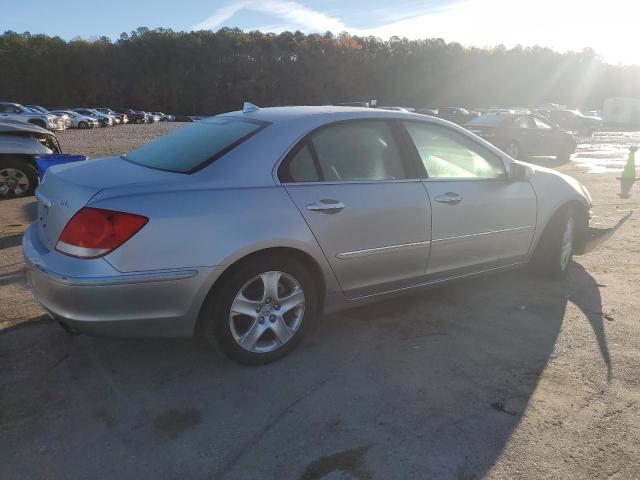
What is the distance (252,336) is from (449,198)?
176 centimetres

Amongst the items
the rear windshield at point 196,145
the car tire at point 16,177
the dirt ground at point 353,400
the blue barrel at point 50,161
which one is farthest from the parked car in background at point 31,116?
the dirt ground at point 353,400

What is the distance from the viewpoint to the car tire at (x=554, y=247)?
4883mm

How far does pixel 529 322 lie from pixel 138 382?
110 inches

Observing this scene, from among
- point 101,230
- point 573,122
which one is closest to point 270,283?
point 101,230

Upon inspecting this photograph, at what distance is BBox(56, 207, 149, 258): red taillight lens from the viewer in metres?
2.84

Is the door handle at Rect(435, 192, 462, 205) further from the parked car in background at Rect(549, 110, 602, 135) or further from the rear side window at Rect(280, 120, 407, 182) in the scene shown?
the parked car in background at Rect(549, 110, 602, 135)

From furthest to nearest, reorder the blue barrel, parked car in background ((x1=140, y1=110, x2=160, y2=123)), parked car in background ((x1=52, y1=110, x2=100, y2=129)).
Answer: parked car in background ((x1=140, y1=110, x2=160, y2=123)) → parked car in background ((x1=52, y1=110, x2=100, y2=129)) → the blue barrel

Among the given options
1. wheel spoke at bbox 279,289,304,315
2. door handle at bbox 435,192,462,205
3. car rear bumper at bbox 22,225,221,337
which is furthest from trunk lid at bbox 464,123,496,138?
car rear bumper at bbox 22,225,221,337

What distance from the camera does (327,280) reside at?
3.52 meters

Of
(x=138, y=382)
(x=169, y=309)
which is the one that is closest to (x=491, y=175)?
(x=169, y=309)

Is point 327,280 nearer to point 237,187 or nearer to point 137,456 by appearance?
point 237,187

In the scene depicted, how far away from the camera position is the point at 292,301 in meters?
3.42

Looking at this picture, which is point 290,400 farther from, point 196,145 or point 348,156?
point 196,145

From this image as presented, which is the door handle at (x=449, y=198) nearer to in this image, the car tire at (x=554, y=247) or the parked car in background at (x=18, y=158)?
the car tire at (x=554, y=247)
